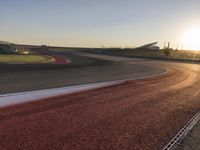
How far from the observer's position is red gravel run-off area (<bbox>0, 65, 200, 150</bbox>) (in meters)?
6.89

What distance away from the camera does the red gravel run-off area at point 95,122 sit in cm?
689

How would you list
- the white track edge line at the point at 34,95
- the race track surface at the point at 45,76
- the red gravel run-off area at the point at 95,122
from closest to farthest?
1. the red gravel run-off area at the point at 95,122
2. the white track edge line at the point at 34,95
3. the race track surface at the point at 45,76

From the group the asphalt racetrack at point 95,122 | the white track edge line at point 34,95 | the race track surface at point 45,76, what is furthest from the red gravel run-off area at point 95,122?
the race track surface at point 45,76

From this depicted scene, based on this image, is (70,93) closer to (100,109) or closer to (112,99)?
(112,99)

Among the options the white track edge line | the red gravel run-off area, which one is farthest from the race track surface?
the red gravel run-off area

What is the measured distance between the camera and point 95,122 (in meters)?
8.79

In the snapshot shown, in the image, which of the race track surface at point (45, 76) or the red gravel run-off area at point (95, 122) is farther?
the race track surface at point (45, 76)

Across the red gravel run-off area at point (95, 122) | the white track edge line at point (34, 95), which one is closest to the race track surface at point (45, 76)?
the white track edge line at point (34, 95)

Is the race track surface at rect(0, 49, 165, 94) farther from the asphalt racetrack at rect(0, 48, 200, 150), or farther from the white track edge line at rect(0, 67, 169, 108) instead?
the asphalt racetrack at rect(0, 48, 200, 150)

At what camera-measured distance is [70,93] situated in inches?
543

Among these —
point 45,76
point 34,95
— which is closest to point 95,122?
point 34,95

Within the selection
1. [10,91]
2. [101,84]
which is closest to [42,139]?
[10,91]

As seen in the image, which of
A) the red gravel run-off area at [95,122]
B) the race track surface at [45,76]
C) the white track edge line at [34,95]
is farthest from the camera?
the race track surface at [45,76]

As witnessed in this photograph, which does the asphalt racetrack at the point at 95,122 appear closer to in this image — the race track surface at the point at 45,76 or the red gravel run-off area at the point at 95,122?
the red gravel run-off area at the point at 95,122
